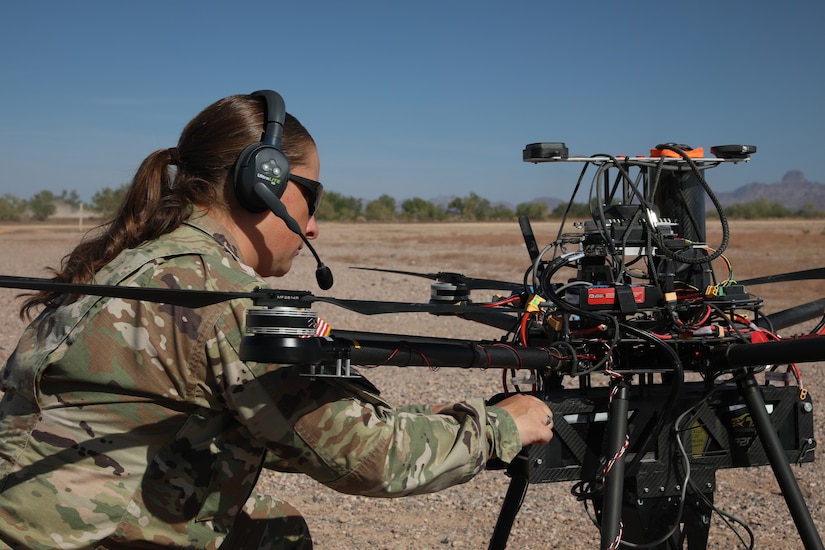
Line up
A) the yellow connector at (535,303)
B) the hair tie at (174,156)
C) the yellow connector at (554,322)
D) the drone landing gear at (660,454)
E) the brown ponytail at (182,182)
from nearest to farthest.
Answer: the brown ponytail at (182,182) → the hair tie at (174,156) → the drone landing gear at (660,454) → the yellow connector at (554,322) → the yellow connector at (535,303)

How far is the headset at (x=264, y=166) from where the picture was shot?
2.25m

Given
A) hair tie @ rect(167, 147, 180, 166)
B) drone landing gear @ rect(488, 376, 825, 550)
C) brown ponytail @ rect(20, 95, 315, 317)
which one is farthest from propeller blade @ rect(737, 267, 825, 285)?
hair tie @ rect(167, 147, 180, 166)

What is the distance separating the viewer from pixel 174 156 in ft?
8.16

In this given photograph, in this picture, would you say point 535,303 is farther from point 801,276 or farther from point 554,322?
point 801,276

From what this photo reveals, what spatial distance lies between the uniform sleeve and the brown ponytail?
518 mm

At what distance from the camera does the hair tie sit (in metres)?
2.47

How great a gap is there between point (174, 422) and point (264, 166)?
69 cm

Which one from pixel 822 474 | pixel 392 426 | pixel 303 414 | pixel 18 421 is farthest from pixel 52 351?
pixel 822 474

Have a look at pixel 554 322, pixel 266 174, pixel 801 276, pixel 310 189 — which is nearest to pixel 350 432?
pixel 266 174

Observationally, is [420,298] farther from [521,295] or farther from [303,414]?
[303,414]

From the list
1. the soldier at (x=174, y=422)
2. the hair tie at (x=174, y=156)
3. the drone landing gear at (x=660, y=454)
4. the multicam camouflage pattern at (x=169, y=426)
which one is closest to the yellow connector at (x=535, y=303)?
the drone landing gear at (x=660, y=454)

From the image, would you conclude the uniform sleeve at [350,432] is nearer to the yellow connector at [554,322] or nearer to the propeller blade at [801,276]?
the yellow connector at [554,322]

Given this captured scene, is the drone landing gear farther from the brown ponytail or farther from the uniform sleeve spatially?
the brown ponytail

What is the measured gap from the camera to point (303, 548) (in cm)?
294
